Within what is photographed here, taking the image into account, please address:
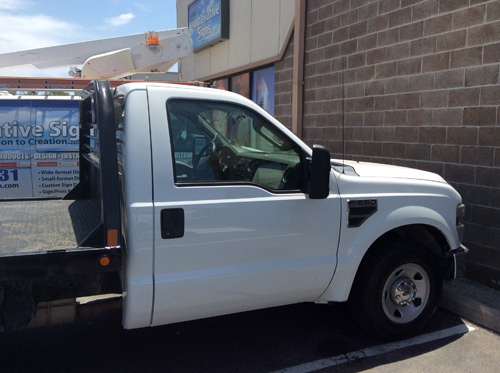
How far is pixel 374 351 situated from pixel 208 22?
10.9m

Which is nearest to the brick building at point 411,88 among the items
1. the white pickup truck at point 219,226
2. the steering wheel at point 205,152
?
the white pickup truck at point 219,226

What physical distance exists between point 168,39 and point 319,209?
6.52 m

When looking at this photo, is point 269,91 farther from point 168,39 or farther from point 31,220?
point 31,220

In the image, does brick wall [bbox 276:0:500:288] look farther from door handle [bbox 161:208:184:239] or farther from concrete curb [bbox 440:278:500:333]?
door handle [bbox 161:208:184:239]

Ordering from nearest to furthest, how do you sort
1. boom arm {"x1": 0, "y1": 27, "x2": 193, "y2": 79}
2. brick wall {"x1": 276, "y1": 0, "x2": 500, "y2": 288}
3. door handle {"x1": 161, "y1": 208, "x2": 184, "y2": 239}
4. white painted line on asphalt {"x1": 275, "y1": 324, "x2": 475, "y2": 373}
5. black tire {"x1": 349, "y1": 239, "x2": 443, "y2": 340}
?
door handle {"x1": 161, "y1": 208, "x2": 184, "y2": 239}
white painted line on asphalt {"x1": 275, "y1": 324, "x2": 475, "y2": 373}
black tire {"x1": 349, "y1": 239, "x2": 443, "y2": 340}
brick wall {"x1": 276, "y1": 0, "x2": 500, "y2": 288}
boom arm {"x1": 0, "y1": 27, "x2": 193, "y2": 79}

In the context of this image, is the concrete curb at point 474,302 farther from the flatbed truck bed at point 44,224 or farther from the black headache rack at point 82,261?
the flatbed truck bed at point 44,224

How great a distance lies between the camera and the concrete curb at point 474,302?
423cm

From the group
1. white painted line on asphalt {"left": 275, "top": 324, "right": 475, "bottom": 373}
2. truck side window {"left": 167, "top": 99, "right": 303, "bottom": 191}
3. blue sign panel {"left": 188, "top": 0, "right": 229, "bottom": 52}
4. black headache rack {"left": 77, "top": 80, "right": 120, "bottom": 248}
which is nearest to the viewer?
black headache rack {"left": 77, "top": 80, "right": 120, "bottom": 248}

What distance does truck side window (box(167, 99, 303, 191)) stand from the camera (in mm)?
3090

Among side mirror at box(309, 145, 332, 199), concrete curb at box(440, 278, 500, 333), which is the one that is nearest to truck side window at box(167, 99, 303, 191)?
side mirror at box(309, 145, 332, 199)

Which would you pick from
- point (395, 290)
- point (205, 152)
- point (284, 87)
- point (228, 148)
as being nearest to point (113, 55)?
point (284, 87)

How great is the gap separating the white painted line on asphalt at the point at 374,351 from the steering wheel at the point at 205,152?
1.72m

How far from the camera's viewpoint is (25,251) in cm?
266

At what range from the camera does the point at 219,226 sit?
3.05 metres
